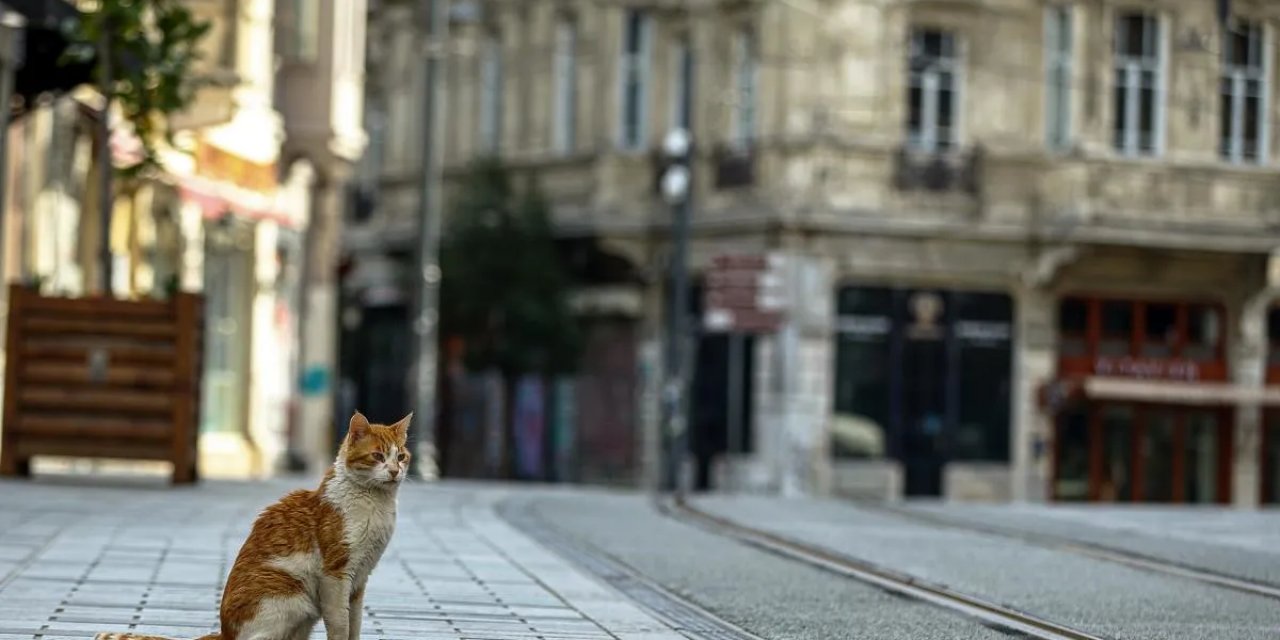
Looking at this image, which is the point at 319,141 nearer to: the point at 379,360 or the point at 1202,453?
the point at 379,360

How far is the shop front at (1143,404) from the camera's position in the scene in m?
44.1

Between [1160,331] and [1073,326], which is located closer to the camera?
[1073,326]

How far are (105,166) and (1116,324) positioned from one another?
78.3 feet

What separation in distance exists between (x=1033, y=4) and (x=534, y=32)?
9194 mm

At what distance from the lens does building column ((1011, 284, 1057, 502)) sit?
43531 mm

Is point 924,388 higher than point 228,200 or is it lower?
lower

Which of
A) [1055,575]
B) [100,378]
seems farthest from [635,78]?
[1055,575]

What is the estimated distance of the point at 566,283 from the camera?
1820 inches

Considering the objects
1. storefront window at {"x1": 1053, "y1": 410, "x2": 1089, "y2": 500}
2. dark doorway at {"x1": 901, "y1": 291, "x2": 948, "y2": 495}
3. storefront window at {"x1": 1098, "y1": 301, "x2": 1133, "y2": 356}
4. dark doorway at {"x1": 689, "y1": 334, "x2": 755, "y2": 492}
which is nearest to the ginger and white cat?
dark doorway at {"x1": 689, "y1": 334, "x2": 755, "y2": 492}

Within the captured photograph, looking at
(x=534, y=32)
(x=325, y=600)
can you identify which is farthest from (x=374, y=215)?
(x=325, y=600)

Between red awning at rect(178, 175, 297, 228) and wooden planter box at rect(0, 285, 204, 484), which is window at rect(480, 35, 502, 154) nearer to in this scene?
Result: red awning at rect(178, 175, 297, 228)

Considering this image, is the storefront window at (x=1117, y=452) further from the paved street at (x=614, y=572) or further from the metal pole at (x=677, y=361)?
the paved street at (x=614, y=572)

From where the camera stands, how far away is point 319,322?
41.5 m

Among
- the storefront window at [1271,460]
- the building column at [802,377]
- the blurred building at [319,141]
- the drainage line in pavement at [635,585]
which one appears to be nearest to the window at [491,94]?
the blurred building at [319,141]
